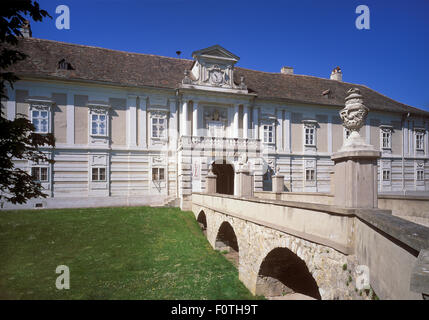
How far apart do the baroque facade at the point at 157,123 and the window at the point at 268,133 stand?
91 millimetres

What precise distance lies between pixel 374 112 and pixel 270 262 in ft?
82.1

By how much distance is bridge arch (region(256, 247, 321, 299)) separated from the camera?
353 inches

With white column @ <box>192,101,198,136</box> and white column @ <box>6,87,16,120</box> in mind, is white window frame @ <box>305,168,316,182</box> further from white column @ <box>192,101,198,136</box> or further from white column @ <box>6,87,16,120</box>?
white column @ <box>6,87,16,120</box>

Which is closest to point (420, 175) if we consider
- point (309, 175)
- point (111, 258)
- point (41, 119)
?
point (309, 175)

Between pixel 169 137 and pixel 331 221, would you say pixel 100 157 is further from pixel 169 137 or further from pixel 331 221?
pixel 331 221

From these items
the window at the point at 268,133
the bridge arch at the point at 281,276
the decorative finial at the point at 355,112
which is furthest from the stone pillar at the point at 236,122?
the decorative finial at the point at 355,112

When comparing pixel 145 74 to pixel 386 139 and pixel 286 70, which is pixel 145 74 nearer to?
pixel 286 70

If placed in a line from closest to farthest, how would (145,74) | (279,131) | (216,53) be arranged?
1. (216,53)
2. (145,74)
3. (279,131)

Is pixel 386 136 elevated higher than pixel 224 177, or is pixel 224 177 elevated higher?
pixel 386 136

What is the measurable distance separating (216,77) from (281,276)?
17.0 metres

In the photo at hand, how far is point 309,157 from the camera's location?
2614cm

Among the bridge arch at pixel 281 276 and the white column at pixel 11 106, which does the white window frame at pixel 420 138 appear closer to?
the bridge arch at pixel 281 276

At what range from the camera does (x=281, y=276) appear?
9602 millimetres
